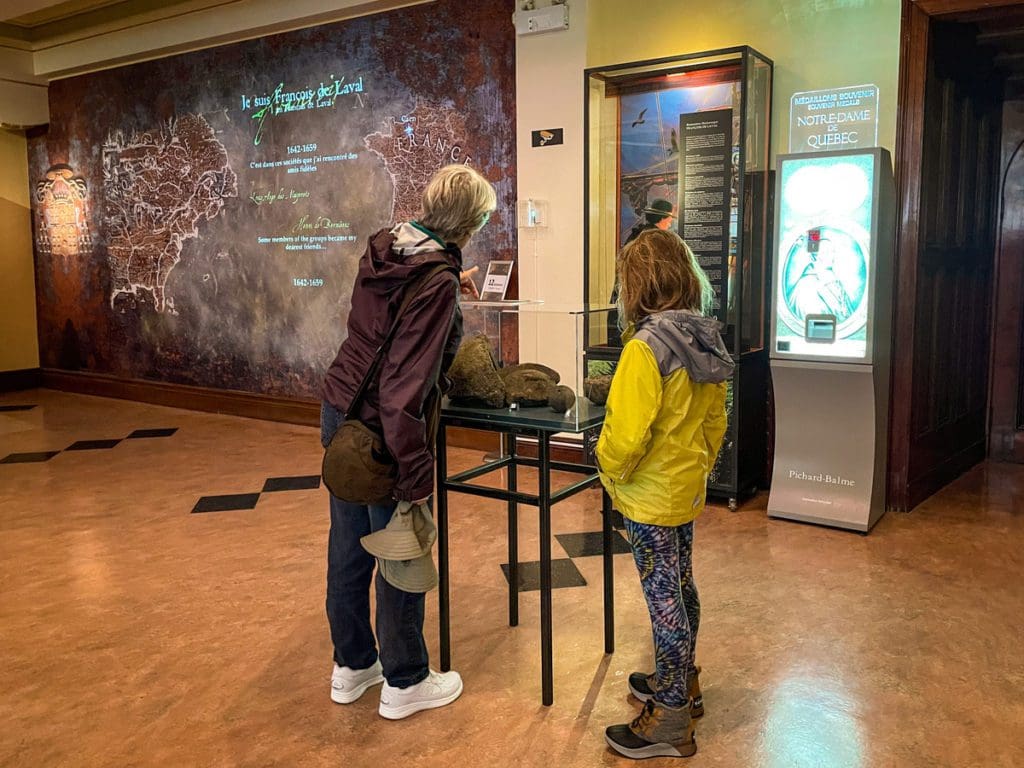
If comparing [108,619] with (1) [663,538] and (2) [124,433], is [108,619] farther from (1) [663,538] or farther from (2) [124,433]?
(2) [124,433]

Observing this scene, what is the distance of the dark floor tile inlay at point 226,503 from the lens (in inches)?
169

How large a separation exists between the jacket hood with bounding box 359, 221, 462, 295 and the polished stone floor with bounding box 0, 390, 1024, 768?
1.16 meters

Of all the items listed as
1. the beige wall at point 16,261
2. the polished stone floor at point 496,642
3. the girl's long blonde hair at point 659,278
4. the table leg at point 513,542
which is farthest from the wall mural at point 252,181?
the girl's long blonde hair at point 659,278

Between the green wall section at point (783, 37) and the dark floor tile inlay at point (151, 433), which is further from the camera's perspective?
the dark floor tile inlay at point (151, 433)

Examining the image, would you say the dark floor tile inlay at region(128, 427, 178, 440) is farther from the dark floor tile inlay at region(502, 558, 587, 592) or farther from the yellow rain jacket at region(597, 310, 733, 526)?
the yellow rain jacket at region(597, 310, 733, 526)

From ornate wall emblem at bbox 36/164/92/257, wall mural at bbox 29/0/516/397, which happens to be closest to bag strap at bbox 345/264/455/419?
wall mural at bbox 29/0/516/397

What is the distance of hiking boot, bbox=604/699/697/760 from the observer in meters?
2.13

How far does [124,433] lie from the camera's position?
620cm

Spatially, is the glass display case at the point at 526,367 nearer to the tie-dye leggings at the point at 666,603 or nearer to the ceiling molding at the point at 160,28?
the tie-dye leggings at the point at 666,603

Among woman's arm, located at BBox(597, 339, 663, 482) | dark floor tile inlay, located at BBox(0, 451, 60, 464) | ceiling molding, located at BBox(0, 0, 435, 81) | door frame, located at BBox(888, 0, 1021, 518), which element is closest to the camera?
woman's arm, located at BBox(597, 339, 663, 482)

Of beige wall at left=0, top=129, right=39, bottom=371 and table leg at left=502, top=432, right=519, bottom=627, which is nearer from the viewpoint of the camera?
table leg at left=502, top=432, right=519, bottom=627

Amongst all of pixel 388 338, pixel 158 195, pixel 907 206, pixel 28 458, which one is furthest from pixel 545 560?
pixel 158 195

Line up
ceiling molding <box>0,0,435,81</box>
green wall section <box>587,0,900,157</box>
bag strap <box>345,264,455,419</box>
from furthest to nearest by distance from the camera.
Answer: ceiling molding <box>0,0,435,81</box>, green wall section <box>587,0,900,157</box>, bag strap <box>345,264,455,419</box>

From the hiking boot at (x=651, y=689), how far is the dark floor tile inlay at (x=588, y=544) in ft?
3.59
